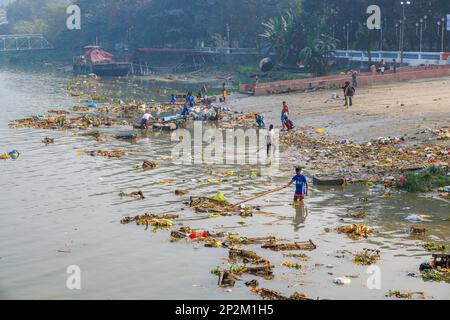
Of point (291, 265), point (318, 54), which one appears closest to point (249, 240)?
point (291, 265)

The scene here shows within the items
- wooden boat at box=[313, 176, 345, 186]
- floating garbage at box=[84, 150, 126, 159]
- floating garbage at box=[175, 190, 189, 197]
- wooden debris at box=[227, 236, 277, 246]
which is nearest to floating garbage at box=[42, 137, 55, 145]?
floating garbage at box=[84, 150, 126, 159]

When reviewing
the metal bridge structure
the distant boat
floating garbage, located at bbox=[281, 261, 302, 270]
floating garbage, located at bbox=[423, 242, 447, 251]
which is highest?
the metal bridge structure

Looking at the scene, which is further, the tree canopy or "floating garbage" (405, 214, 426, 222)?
the tree canopy

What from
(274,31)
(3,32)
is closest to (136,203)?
(274,31)

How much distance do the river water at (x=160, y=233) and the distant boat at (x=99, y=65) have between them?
2399 inches

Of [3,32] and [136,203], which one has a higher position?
[3,32]

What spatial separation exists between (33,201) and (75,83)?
189 ft

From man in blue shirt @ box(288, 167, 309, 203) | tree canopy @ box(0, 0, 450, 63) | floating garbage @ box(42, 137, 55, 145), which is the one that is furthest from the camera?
tree canopy @ box(0, 0, 450, 63)

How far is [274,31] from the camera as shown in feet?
251

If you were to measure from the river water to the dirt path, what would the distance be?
25.3 ft

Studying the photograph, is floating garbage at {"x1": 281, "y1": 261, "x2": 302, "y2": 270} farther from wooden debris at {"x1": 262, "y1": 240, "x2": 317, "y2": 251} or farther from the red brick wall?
the red brick wall

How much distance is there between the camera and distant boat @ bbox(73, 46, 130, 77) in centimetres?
8719

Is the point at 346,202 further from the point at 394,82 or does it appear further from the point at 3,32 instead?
the point at 3,32

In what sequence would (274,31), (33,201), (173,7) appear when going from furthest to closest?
(173,7)
(274,31)
(33,201)
